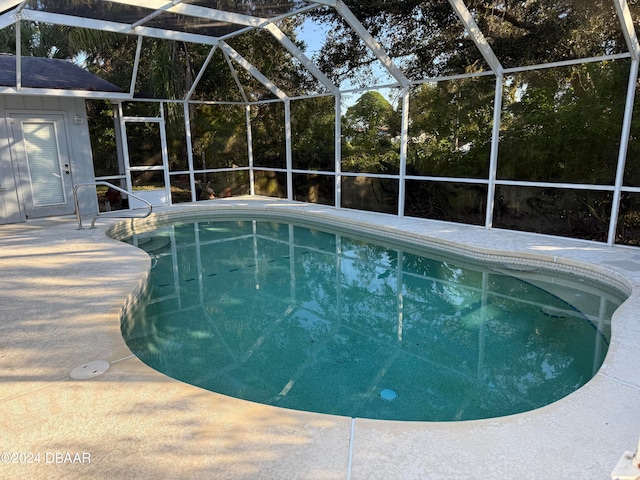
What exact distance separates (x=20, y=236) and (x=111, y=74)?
7.12 metres

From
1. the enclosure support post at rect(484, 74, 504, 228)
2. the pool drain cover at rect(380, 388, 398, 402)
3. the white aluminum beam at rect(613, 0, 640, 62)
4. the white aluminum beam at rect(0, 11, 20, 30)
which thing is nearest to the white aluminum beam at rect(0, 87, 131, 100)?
the white aluminum beam at rect(0, 11, 20, 30)

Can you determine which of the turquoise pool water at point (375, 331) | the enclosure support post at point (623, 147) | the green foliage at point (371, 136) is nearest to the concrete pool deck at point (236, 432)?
the turquoise pool water at point (375, 331)

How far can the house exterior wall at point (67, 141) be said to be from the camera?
7.98 metres

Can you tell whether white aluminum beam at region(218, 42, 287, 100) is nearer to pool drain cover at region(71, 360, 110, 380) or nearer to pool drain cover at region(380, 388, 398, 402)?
pool drain cover at region(71, 360, 110, 380)

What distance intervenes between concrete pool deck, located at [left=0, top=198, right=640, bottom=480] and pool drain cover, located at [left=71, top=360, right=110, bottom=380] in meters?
0.04

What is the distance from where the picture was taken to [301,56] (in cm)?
802

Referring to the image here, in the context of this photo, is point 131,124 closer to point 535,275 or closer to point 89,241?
point 89,241

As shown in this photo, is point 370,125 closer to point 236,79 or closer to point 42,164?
point 236,79

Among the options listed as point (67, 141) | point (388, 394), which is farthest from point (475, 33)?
point (67, 141)

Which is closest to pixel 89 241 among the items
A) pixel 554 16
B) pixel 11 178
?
pixel 11 178

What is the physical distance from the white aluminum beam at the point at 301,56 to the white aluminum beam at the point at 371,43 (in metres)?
1.24

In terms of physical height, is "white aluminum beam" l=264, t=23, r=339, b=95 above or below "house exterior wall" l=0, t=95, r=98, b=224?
above

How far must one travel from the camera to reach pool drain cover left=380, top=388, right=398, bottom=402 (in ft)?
10.1

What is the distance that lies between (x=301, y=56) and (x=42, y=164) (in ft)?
18.2
